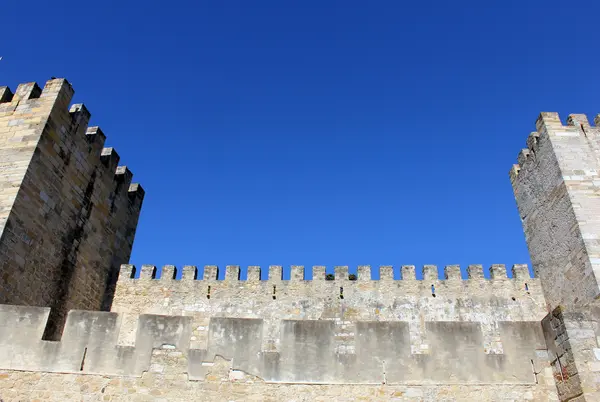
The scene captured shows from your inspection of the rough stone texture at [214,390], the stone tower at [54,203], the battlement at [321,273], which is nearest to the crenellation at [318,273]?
the battlement at [321,273]

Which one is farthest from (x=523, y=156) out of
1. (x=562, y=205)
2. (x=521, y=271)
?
(x=521, y=271)

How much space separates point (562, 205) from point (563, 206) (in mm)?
52

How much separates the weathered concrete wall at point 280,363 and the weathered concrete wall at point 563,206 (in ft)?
16.1

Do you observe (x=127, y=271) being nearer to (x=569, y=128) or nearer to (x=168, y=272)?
(x=168, y=272)

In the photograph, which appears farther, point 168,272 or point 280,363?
point 168,272

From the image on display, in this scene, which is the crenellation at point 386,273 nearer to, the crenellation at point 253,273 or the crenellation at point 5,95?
the crenellation at point 253,273

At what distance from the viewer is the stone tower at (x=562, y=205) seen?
995 cm

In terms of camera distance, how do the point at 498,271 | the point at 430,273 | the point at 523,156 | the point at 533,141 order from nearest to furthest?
the point at 533,141
the point at 523,156
the point at 498,271
the point at 430,273

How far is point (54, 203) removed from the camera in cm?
934

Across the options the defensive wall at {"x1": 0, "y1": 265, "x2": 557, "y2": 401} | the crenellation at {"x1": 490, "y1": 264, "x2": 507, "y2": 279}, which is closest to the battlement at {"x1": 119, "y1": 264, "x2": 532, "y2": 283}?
the crenellation at {"x1": 490, "y1": 264, "x2": 507, "y2": 279}

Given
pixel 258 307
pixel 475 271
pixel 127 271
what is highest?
pixel 475 271

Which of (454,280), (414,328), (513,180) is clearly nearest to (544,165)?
(513,180)

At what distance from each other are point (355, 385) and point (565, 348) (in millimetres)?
2373

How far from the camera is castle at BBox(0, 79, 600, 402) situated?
5578 millimetres
